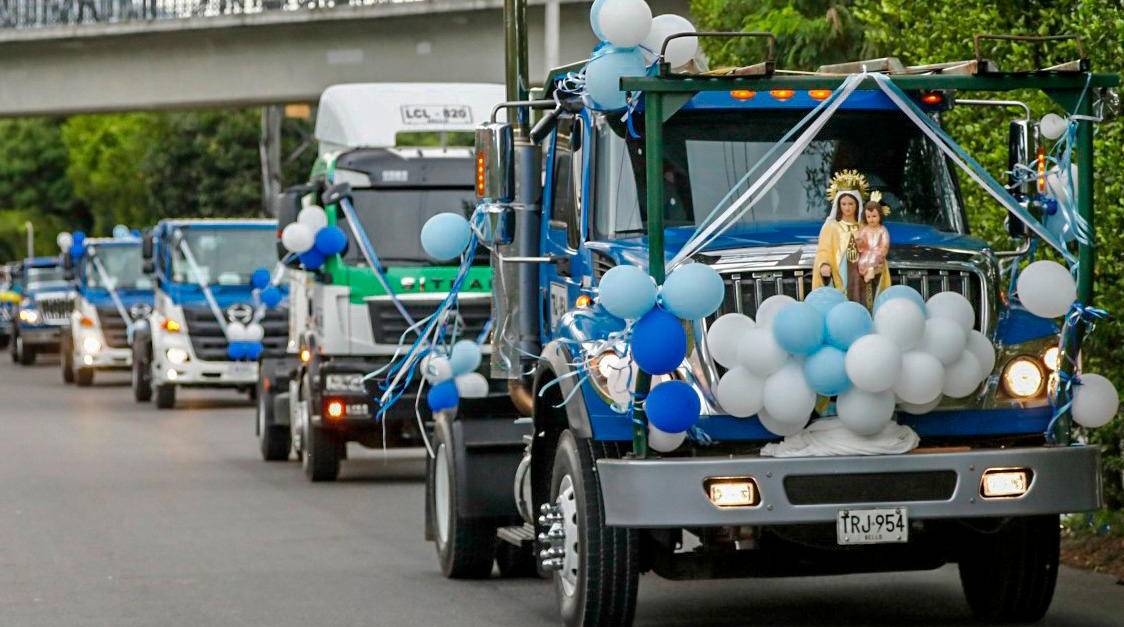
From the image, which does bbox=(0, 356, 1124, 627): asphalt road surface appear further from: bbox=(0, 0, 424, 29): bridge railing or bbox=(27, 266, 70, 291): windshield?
bbox=(27, 266, 70, 291): windshield

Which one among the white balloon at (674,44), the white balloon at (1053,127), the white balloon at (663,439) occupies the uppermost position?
the white balloon at (674,44)

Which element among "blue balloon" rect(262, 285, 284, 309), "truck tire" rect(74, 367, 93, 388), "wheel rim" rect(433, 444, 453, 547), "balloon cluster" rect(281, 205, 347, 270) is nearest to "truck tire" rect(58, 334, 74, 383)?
"truck tire" rect(74, 367, 93, 388)

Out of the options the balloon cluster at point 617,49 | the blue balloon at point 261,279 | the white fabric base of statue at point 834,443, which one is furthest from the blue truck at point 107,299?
the white fabric base of statue at point 834,443

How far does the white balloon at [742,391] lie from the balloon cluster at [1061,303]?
1352 millimetres

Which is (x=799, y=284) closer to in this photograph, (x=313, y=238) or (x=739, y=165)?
(x=739, y=165)

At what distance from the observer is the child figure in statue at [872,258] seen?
9609 mm

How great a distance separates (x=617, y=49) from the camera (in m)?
9.96

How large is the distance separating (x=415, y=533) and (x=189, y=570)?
2637 mm

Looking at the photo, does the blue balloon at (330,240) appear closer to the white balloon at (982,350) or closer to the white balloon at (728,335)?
the white balloon at (728,335)

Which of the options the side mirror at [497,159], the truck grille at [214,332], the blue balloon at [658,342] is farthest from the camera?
the truck grille at [214,332]

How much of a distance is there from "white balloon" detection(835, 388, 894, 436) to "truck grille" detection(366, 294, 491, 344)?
1020cm

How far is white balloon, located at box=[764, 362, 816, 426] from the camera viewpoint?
916 centimetres

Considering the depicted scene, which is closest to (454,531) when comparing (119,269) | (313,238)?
(313,238)

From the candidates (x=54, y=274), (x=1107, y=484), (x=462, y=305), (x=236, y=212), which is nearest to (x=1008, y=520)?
(x=1107, y=484)
